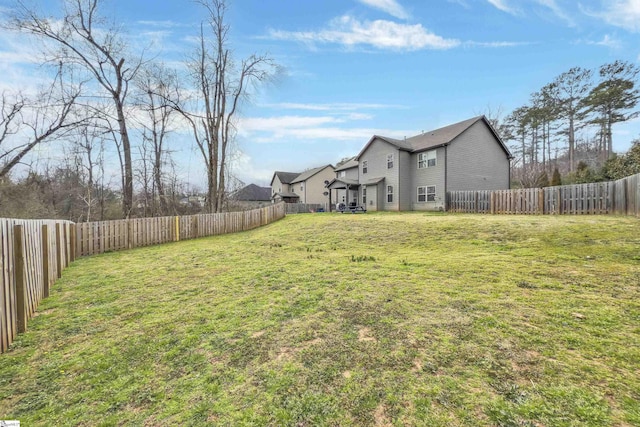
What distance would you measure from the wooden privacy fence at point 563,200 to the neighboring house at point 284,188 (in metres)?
26.3

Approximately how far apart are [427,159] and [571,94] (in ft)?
65.2

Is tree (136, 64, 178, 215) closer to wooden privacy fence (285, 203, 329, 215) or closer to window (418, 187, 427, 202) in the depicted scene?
wooden privacy fence (285, 203, 329, 215)

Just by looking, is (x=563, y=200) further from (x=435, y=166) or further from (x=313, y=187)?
(x=313, y=187)

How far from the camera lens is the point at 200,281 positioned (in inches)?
216

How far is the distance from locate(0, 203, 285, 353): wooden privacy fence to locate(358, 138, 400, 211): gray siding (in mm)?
11572

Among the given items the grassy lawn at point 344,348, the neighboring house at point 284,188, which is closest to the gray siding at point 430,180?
the grassy lawn at point 344,348

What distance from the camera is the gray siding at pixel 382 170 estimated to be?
70.0 feet

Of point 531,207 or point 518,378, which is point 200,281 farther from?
point 531,207

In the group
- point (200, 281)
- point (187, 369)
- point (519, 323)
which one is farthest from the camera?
point (200, 281)

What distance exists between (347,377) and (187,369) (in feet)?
5.00

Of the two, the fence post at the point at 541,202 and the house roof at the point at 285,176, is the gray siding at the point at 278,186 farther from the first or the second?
the fence post at the point at 541,202

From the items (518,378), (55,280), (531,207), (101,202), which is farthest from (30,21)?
(531,207)

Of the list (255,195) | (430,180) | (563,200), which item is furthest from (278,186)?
(563,200)

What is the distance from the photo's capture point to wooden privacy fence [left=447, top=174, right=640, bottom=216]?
1007 cm
